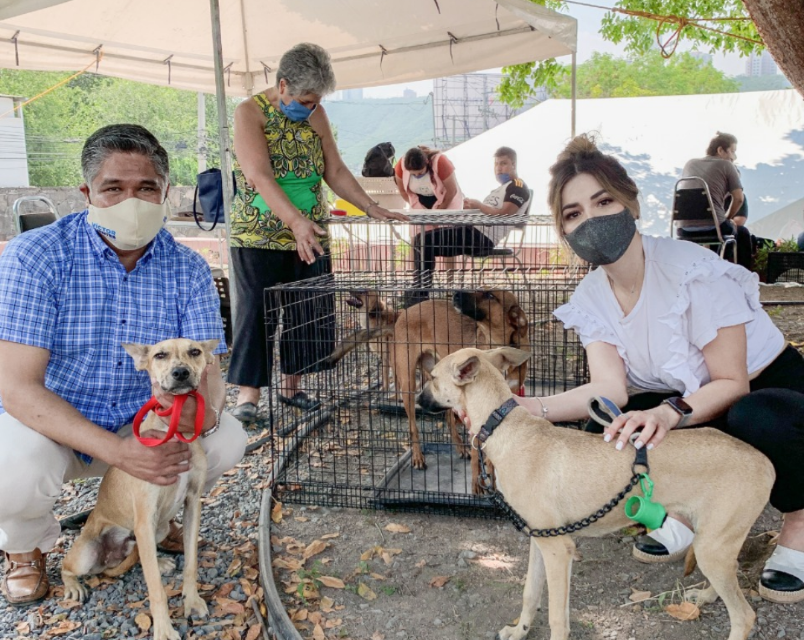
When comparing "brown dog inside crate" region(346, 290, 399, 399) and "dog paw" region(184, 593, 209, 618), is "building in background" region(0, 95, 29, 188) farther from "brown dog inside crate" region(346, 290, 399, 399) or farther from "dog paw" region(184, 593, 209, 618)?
"dog paw" region(184, 593, 209, 618)

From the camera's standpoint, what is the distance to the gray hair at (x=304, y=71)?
14.6 feet

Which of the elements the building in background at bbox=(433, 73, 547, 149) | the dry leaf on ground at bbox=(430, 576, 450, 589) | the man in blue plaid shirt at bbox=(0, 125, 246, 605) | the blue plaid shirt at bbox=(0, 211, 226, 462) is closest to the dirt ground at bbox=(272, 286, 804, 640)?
the dry leaf on ground at bbox=(430, 576, 450, 589)

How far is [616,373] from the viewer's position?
9.74 feet

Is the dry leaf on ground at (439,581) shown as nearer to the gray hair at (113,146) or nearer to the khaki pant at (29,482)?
the khaki pant at (29,482)

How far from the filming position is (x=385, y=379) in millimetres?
5391

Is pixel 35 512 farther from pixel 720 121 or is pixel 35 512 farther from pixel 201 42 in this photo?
pixel 720 121

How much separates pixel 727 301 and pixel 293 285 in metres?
2.25

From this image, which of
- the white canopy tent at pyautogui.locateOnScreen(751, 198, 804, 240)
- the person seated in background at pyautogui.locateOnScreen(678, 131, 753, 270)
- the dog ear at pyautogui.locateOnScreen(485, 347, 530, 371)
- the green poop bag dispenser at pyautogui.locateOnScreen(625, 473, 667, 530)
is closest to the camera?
the green poop bag dispenser at pyautogui.locateOnScreen(625, 473, 667, 530)

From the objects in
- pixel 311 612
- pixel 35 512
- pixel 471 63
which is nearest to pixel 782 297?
pixel 471 63

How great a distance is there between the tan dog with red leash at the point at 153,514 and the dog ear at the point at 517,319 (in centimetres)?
231

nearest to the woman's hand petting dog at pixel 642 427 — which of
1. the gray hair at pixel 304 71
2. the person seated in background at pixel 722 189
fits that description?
the gray hair at pixel 304 71

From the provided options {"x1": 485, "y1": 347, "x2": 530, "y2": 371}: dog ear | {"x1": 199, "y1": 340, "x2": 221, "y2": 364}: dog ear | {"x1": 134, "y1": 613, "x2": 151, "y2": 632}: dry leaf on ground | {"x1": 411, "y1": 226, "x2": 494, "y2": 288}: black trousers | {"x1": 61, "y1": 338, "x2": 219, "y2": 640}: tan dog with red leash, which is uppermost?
{"x1": 411, "y1": 226, "x2": 494, "y2": 288}: black trousers

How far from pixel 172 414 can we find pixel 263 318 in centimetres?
224

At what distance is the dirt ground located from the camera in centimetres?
277
